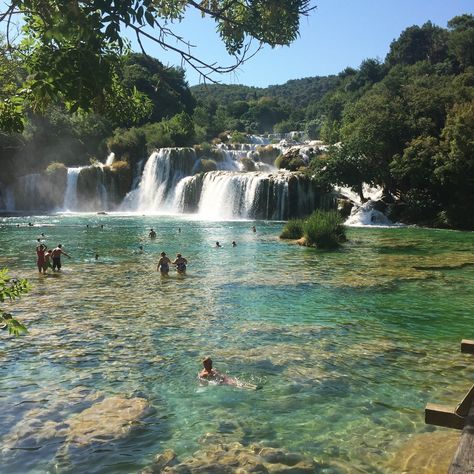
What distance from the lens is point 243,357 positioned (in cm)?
1026

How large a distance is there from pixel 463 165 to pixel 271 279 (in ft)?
77.8

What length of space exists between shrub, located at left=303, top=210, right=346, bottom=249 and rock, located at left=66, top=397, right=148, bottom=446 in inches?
786

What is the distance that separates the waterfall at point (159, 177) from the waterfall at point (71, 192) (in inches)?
222

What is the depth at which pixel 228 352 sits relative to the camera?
10594 millimetres

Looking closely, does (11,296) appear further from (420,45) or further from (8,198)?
(420,45)

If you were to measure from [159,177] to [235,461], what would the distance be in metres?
51.0

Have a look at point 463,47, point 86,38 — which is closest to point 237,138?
point 463,47

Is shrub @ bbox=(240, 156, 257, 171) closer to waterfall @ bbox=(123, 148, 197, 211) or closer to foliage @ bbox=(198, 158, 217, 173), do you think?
foliage @ bbox=(198, 158, 217, 173)

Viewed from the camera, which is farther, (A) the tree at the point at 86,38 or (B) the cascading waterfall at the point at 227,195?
(B) the cascading waterfall at the point at 227,195

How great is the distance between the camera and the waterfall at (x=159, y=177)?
2162 inches

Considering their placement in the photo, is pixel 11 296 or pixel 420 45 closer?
pixel 11 296

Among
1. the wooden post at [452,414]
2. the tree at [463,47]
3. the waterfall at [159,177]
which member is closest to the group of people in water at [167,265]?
the wooden post at [452,414]

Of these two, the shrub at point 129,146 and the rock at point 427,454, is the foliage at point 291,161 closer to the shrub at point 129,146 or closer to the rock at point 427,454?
the shrub at point 129,146

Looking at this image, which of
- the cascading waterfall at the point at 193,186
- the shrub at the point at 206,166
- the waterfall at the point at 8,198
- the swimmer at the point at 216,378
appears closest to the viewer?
the swimmer at the point at 216,378
